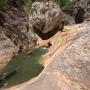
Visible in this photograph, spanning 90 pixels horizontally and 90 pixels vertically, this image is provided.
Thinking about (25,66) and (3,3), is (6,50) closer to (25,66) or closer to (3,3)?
(25,66)

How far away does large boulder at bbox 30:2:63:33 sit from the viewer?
138 ft

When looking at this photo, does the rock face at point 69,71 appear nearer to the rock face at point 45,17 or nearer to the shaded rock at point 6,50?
the shaded rock at point 6,50

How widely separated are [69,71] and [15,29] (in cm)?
2234

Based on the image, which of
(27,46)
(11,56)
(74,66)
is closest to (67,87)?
(74,66)

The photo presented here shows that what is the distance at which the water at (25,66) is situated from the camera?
2380 centimetres

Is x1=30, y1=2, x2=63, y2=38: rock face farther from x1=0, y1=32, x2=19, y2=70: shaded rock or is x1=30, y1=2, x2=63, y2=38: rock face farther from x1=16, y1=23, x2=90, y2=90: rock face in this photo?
x1=16, y1=23, x2=90, y2=90: rock face

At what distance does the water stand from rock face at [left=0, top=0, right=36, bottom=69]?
9.12 ft

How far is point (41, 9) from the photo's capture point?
4338 cm

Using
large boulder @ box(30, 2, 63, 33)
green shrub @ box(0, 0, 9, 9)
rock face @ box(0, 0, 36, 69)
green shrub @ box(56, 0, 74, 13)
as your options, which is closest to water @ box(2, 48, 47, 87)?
rock face @ box(0, 0, 36, 69)

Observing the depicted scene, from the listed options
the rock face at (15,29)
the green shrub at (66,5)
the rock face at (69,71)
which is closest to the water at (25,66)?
the rock face at (15,29)

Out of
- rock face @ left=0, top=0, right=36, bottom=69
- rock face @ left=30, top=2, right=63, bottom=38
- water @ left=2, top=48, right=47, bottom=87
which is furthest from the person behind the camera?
rock face @ left=30, top=2, right=63, bottom=38

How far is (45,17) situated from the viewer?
138 ft

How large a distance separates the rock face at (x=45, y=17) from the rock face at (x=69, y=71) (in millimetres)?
22459

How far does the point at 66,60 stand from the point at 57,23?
25.2 m
